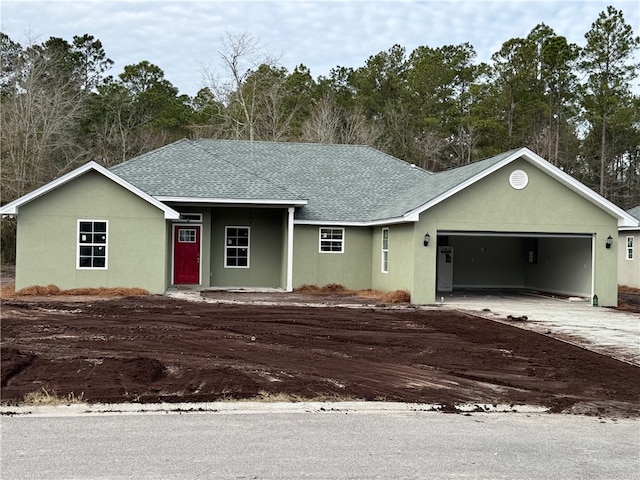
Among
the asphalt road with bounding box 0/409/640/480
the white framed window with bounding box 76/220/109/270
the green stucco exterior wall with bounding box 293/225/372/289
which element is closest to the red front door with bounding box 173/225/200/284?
the white framed window with bounding box 76/220/109/270

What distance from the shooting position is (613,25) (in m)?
39.9

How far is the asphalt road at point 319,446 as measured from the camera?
5582mm

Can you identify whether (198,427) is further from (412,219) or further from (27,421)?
(412,219)

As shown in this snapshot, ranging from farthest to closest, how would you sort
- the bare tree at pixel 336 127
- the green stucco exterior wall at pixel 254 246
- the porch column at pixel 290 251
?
the bare tree at pixel 336 127
the green stucco exterior wall at pixel 254 246
the porch column at pixel 290 251

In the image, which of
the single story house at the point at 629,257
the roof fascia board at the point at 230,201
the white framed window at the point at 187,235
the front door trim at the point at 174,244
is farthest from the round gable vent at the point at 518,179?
the single story house at the point at 629,257

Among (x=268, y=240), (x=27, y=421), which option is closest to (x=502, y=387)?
(x=27, y=421)

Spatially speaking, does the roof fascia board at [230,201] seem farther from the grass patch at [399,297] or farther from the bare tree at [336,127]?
the bare tree at [336,127]

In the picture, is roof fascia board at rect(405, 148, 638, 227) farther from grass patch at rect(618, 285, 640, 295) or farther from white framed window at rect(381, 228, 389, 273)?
grass patch at rect(618, 285, 640, 295)

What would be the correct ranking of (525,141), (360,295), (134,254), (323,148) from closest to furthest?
(134,254), (360,295), (323,148), (525,141)

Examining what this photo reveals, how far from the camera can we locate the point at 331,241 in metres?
23.1

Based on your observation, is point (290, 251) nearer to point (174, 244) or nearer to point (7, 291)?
point (174, 244)

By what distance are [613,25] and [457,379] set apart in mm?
36839

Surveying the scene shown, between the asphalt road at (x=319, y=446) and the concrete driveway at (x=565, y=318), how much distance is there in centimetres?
497

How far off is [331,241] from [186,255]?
4802 mm
